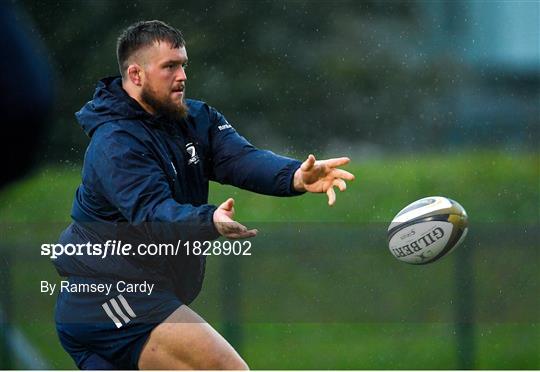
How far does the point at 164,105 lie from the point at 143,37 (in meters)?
0.27

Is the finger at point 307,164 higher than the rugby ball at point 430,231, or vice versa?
the finger at point 307,164

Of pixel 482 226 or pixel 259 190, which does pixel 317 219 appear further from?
pixel 259 190

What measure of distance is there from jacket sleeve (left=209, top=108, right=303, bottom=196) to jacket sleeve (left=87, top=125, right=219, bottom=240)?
0.31 m

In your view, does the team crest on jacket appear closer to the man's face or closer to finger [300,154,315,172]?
the man's face

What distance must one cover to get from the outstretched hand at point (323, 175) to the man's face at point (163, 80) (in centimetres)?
54

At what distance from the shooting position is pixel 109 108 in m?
3.91

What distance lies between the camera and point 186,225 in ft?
11.3

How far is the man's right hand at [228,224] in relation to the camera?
10.7 feet

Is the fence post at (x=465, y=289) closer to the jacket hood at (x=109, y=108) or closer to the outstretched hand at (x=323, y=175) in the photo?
the outstretched hand at (x=323, y=175)

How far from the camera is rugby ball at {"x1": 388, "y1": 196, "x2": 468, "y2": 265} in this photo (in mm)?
4113

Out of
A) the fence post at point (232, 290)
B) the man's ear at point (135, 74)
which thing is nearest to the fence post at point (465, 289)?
the fence post at point (232, 290)

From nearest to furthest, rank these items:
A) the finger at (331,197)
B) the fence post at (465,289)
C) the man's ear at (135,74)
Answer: the finger at (331,197), the man's ear at (135,74), the fence post at (465,289)

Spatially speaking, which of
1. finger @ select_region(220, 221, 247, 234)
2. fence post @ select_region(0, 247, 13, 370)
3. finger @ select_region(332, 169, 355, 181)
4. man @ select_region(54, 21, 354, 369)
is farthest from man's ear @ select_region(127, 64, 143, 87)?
fence post @ select_region(0, 247, 13, 370)

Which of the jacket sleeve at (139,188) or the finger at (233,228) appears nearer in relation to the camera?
the finger at (233,228)
